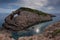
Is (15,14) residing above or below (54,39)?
above

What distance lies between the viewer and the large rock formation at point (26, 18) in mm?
7156

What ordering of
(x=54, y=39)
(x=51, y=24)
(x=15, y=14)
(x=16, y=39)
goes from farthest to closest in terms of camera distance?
1. (x=15, y=14)
2. (x=51, y=24)
3. (x=16, y=39)
4. (x=54, y=39)

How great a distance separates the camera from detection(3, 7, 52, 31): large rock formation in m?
7.16

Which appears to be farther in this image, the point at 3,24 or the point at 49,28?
the point at 3,24

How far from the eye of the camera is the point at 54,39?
5.67 m

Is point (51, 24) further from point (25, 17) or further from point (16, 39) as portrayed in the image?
point (16, 39)

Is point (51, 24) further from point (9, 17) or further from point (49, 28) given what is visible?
point (9, 17)

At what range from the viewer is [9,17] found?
7.34 metres

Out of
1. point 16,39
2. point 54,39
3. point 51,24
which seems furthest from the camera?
point 51,24

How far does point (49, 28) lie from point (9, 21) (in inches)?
79.5

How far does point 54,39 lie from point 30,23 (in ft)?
5.94

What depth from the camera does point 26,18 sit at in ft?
23.5

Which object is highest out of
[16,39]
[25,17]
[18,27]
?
[25,17]

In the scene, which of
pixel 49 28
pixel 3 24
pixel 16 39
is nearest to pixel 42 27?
pixel 49 28
